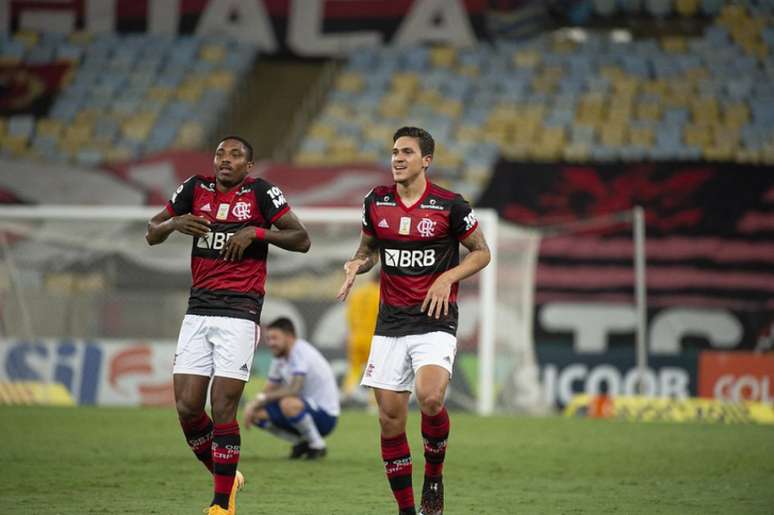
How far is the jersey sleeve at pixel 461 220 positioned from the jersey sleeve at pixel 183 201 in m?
1.64

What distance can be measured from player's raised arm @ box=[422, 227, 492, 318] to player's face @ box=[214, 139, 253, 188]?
55.1 inches

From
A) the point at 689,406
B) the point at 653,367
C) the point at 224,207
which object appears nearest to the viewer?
the point at 224,207

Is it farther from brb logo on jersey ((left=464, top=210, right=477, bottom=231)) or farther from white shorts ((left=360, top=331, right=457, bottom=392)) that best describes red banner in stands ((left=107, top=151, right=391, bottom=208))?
white shorts ((left=360, top=331, right=457, bottom=392))

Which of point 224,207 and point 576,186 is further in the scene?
point 576,186

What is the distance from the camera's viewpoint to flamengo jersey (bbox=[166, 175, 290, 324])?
291 inches

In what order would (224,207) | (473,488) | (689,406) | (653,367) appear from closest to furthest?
1. (224,207)
2. (473,488)
3. (689,406)
4. (653,367)

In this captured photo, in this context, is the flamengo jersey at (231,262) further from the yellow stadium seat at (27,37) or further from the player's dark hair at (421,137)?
the yellow stadium seat at (27,37)

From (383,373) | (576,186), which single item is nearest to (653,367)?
(576,186)

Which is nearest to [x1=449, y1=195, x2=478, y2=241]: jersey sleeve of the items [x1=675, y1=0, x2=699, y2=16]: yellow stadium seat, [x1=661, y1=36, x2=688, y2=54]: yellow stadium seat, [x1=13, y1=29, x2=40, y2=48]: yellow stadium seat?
[x1=661, y1=36, x2=688, y2=54]: yellow stadium seat

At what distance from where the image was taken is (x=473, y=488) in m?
8.97

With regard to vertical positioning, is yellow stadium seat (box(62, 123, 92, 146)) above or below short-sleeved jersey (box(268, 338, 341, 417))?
above

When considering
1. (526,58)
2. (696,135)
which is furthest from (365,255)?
(526,58)

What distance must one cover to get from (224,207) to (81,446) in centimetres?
503

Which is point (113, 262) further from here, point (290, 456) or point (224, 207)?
point (224, 207)
